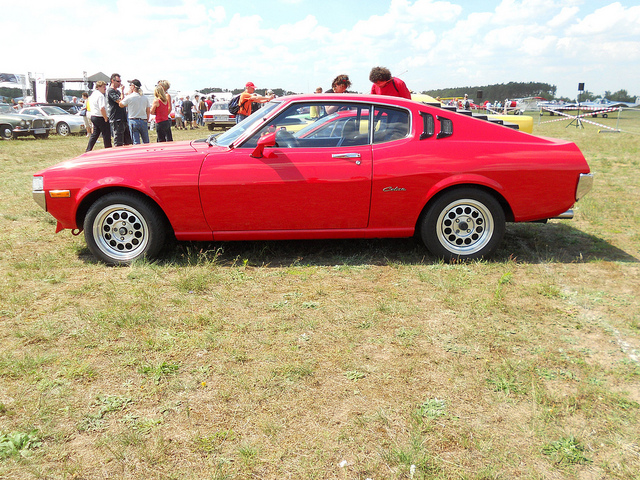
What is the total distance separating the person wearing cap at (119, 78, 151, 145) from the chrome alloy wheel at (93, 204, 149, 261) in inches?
212

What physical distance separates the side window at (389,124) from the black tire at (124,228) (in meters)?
2.09

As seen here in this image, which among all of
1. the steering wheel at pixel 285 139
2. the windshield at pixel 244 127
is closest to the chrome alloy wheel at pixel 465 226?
the steering wheel at pixel 285 139

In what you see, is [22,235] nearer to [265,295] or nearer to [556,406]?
[265,295]

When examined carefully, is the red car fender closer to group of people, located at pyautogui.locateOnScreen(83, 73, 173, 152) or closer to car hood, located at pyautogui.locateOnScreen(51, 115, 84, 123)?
group of people, located at pyautogui.locateOnScreen(83, 73, 173, 152)

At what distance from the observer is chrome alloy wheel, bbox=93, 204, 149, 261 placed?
14.5ft

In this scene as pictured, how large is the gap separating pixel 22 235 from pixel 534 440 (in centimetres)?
558

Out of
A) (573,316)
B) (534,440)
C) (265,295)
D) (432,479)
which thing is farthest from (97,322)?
(573,316)

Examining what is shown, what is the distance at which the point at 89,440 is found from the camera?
7.57ft

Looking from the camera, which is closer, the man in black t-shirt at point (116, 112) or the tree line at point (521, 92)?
the man in black t-shirt at point (116, 112)

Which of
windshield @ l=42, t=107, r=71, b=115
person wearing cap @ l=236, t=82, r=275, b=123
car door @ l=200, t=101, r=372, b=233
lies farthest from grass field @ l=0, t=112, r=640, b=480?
windshield @ l=42, t=107, r=71, b=115

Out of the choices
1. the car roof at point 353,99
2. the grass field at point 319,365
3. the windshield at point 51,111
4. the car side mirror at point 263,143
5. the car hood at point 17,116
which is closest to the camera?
the grass field at point 319,365

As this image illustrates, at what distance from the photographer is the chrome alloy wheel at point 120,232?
4414 mm

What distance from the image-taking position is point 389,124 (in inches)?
176

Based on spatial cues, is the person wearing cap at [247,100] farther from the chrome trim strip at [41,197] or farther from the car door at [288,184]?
the chrome trim strip at [41,197]
